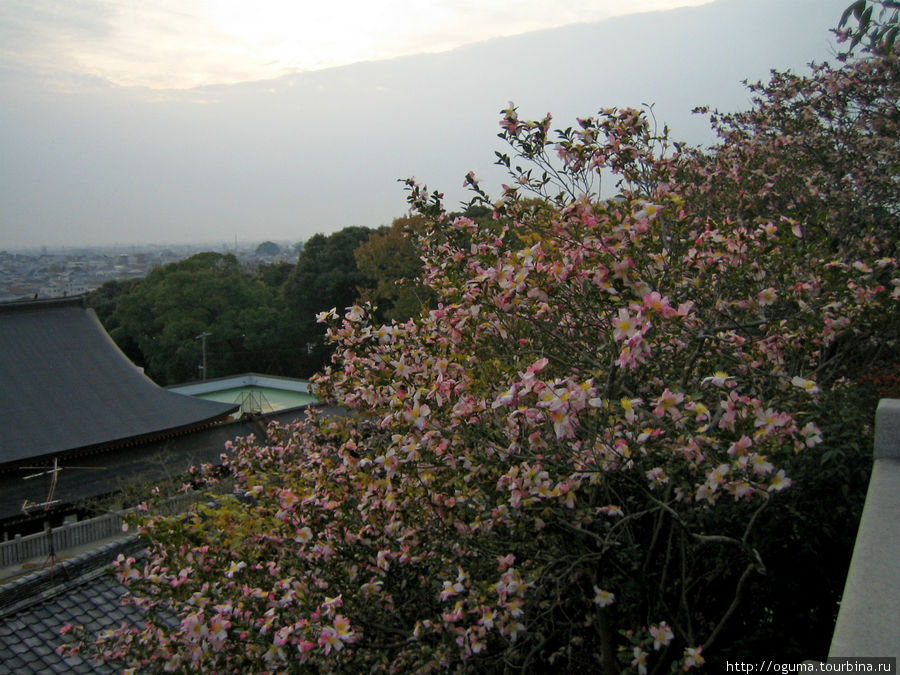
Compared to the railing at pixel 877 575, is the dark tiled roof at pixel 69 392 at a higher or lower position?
lower

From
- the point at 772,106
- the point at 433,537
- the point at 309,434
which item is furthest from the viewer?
the point at 772,106

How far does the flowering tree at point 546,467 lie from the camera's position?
8.54ft

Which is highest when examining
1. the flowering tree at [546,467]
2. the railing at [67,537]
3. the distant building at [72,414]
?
the flowering tree at [546,467]

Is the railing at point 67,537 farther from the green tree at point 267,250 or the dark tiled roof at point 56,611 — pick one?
the green tree at point 267,250

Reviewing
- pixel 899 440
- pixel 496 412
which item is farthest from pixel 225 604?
pixel 899 440

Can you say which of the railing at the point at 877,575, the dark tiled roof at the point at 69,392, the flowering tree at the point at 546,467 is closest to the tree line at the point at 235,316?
the dark tiled roof at the point at 69,392

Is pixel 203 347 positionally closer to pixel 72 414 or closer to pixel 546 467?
pixel 72 414

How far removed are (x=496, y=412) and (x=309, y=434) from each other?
255cm

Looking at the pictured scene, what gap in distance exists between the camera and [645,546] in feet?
11.0

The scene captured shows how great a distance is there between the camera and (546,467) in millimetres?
2795

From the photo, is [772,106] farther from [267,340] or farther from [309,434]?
[267,340]

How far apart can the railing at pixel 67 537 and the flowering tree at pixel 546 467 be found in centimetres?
717

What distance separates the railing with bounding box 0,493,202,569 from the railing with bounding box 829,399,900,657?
9187mm

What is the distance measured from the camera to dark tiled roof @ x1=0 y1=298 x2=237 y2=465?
13.0m
